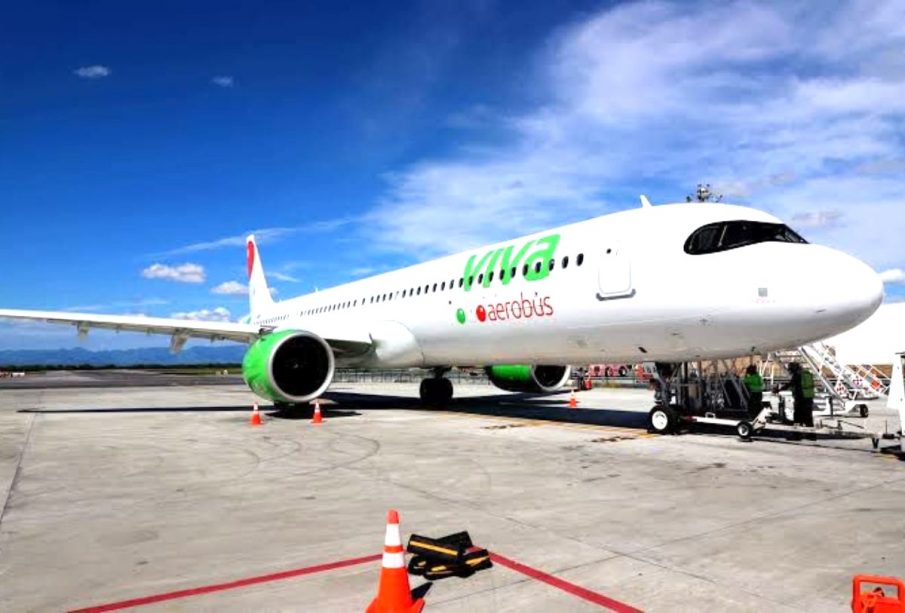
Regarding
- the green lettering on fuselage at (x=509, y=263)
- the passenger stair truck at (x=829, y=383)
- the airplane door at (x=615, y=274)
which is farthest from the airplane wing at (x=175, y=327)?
the passenger stair truck at (x=829, y=383)

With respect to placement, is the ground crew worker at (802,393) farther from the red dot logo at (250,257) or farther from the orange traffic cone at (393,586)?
the red dot logo at (250,257)

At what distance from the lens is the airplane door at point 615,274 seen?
1109 centimetres

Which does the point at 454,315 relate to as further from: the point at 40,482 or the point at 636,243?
the point at 40,482

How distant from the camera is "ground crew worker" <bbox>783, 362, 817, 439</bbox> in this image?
11.0 meters

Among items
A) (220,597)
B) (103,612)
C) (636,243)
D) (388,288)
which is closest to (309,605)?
(220,597)

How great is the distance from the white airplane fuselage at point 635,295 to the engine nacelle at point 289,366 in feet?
8.27

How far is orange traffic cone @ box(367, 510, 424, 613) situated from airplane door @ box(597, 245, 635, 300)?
802cm

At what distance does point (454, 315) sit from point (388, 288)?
4.04 metres

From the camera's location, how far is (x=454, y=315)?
15.3 m

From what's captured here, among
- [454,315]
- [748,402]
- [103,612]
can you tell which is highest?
[454,315]

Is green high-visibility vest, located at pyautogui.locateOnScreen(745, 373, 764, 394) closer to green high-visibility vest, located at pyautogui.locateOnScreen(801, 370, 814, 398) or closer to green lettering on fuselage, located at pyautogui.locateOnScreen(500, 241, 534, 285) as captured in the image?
green high-visibility vest, located at pyautogui.locateOnScreen(801, 370, 814, 398)

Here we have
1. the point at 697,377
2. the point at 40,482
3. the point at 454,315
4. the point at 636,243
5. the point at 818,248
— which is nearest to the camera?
the point at 40,482

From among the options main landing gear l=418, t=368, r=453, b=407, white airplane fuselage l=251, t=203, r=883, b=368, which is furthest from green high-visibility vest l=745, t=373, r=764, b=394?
main landing gear l=418, t=368, r=453, b=407

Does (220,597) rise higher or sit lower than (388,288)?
lower
